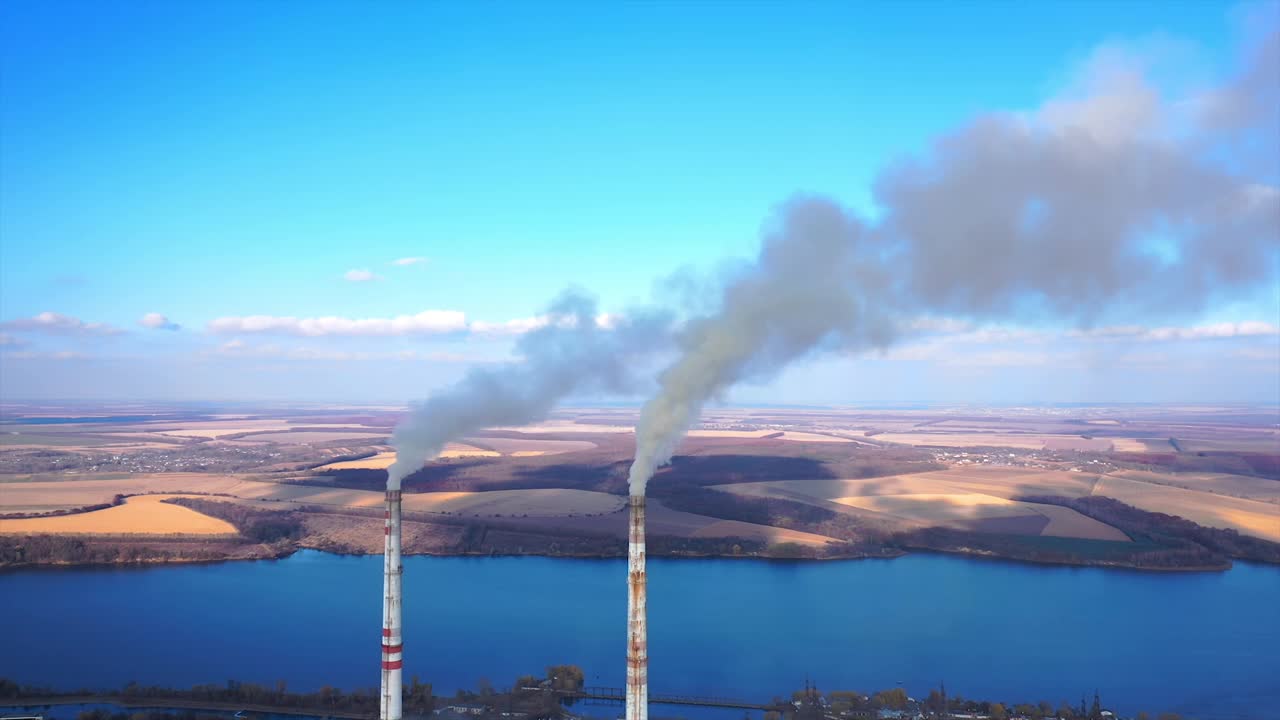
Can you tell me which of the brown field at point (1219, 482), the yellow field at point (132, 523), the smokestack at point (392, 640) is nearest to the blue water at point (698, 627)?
the yellow field at point (132, 523)

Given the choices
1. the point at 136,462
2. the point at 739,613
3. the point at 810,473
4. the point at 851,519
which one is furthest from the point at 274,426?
the point at 739,613

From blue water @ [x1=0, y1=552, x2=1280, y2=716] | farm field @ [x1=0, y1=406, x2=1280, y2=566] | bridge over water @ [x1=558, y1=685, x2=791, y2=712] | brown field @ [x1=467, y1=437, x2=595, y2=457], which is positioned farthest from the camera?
brown field @ [x1=467, y1=437, x2=595, y2=457]

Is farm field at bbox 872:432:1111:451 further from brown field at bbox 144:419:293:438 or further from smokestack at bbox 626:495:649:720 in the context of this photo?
smokestack at bbox 626:495:649:720

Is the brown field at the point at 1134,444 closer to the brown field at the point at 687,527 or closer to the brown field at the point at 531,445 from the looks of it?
the brown field at the point at 531,445

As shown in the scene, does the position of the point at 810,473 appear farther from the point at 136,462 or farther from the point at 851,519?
the point at 136,462

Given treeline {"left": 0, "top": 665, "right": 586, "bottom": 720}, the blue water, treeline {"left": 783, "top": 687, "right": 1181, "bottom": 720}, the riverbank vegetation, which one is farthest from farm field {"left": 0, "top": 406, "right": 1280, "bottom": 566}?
treeline {"left": 783, "top": 687, "right": 1181, "bottom": 720}

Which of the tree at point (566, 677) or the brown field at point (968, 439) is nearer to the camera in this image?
the tree at point (566, 677)

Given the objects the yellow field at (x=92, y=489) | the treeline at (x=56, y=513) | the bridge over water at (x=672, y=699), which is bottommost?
the bridge over water at (x=672, y=699)
